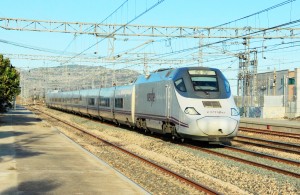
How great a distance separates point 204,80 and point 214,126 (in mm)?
2257

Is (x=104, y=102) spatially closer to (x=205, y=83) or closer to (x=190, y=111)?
(x=205, y=83)

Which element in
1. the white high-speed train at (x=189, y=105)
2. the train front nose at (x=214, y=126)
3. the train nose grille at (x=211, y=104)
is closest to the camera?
the train front nose at (x=214, y=126)

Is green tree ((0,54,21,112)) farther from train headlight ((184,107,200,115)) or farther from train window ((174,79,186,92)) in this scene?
train headlight ((184,107,200,115))

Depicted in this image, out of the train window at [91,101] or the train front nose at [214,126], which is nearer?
the train front nose at [214,126]

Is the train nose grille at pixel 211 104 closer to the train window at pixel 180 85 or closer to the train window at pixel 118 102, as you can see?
the train window at pixel 180 85

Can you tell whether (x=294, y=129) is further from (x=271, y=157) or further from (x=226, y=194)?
(x=226, y=194)

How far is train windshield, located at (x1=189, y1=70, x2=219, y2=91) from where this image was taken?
1780 cm

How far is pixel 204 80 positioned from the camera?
18047mm

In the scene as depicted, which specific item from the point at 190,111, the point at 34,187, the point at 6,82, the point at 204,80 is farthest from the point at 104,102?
the point at 34,187

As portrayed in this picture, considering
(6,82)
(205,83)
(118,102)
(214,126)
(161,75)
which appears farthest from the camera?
(6,82)

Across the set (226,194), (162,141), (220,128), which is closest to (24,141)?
(162,141)

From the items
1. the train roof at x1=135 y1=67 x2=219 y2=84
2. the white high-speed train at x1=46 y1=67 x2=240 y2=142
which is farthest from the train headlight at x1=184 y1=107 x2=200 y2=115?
the train roof at x1=135 y1=67 x2=219 y2=84

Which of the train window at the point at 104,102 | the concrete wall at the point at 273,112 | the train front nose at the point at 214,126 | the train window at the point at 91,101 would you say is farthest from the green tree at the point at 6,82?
the concrete wall at the point at 273,112

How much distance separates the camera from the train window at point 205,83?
17.8 m
